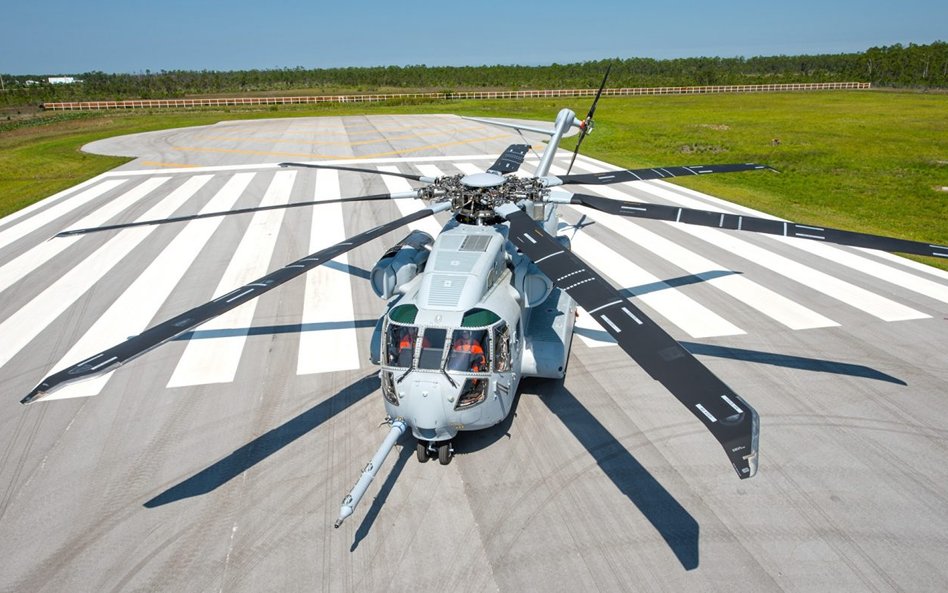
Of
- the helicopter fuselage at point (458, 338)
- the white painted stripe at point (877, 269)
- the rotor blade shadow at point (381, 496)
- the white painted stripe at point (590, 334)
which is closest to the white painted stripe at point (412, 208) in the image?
the white painted stripe at point (590, 334)

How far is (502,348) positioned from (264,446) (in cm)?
444

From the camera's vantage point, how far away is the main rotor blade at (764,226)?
8125mm

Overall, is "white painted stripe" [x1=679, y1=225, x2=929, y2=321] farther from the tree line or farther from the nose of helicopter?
the tree line

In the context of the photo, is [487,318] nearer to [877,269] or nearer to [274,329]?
[274,329]

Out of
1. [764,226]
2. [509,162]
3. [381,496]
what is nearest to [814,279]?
[764,226]

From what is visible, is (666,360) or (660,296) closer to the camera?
(666,360)

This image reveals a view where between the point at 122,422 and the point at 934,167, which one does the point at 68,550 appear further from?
the point at 934,167

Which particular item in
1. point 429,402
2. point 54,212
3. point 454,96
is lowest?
point 429,402

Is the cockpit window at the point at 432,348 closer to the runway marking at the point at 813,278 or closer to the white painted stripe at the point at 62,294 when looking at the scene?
the white painted stripe at the point at 62,294

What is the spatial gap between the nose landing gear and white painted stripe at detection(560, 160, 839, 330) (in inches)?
358

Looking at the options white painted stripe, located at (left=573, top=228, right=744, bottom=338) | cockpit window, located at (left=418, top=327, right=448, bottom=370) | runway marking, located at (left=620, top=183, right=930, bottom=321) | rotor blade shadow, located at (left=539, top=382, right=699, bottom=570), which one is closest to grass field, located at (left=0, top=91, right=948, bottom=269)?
runway marking, located at (left=620, top=183, right=930, bottom=321)

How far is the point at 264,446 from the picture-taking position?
967cm

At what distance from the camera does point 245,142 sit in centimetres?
4188

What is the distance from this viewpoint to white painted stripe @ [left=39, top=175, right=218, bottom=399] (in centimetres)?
1184
